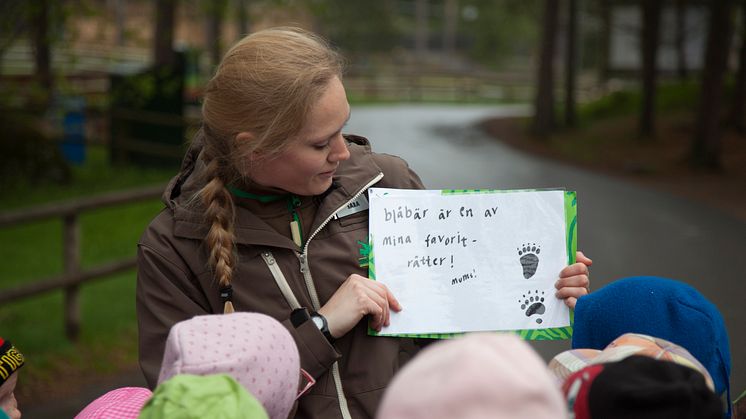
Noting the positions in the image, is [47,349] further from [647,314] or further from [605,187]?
[605,187]

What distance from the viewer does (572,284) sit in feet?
8.05

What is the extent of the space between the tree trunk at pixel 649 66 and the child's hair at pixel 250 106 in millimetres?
21926

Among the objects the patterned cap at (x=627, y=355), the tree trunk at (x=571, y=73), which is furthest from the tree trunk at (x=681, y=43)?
the patterned cap at (x=627, y=355)

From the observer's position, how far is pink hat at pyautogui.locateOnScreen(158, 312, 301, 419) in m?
1.76

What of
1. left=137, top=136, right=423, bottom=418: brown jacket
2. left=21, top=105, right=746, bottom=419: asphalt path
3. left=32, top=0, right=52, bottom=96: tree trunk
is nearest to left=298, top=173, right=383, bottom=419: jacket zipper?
left=137, top=136, right=423, bottom=418: brown jacket

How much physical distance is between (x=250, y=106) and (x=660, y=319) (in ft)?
3.50

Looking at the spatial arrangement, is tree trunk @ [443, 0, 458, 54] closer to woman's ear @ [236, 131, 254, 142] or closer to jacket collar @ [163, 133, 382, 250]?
jacket collar @ [163, 133, 382, 250]

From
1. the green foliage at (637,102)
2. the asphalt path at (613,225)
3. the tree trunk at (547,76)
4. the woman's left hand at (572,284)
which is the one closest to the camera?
the woman's left hand at (572,284)

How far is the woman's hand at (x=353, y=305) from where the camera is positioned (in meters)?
2.26

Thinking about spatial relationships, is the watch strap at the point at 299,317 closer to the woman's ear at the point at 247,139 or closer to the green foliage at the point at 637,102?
the woman's ear at the point at 247,139

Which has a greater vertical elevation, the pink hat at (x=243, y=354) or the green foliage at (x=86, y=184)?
the pink hat at (x=243, y=354)

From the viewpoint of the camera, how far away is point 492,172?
59.2ft

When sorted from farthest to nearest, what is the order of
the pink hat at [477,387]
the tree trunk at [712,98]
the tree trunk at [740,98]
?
1. the tree trunk at [740,98]
2. the tree trunk at [712,98]
3. the pink hat at [477,387]

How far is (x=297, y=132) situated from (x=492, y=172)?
16.0 m
